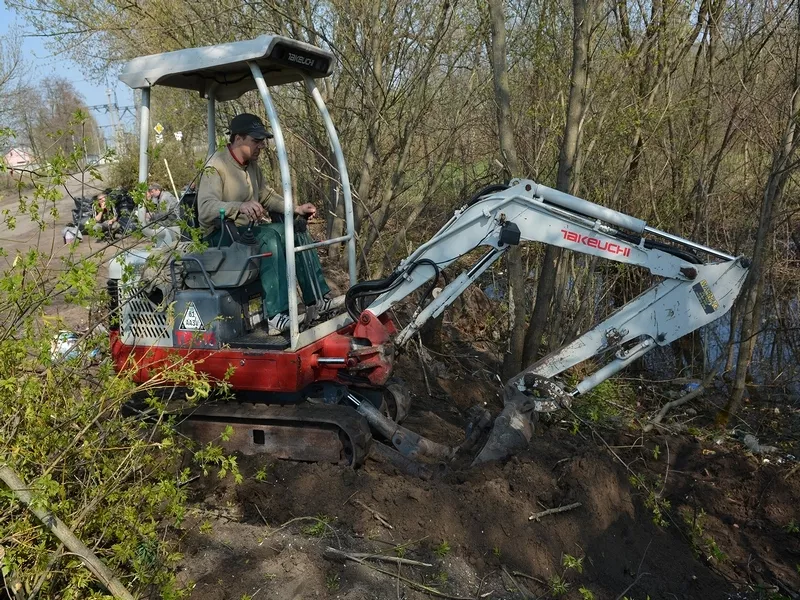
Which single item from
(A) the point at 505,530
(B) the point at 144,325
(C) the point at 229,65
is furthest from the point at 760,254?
(B) the point at 144,325

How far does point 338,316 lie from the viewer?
5551mm

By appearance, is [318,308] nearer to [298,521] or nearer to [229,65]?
[298,521]

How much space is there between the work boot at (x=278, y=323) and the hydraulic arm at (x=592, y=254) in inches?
19.1

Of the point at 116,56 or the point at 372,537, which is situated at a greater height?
the point at 116,56

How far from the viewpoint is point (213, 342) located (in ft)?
16.7

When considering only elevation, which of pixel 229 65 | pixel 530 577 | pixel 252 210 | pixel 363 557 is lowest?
pixel 530 577

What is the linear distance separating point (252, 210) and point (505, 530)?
2662mm

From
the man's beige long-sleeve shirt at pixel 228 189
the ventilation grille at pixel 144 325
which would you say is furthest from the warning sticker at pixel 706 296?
the ventilation grille at pixel 144 325

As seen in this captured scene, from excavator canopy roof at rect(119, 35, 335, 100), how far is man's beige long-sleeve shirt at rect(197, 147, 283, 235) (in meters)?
0.59

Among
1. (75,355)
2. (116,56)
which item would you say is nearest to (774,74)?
(75,355)

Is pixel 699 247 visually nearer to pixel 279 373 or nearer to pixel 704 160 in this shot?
pixel 279 373

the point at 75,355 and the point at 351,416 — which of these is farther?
the point at 351,416

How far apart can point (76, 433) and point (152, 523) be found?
22.4 inches

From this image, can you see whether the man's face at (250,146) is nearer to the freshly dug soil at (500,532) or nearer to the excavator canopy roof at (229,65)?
the excavator canopy roof at (229,65)
